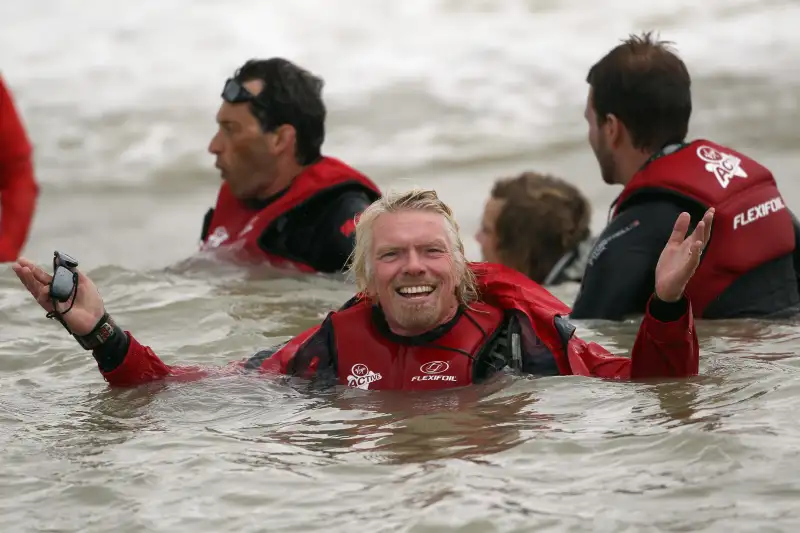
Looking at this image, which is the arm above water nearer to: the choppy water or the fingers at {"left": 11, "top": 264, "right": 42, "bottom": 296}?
the choppy water

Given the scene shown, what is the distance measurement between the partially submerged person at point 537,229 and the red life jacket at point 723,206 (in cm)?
144

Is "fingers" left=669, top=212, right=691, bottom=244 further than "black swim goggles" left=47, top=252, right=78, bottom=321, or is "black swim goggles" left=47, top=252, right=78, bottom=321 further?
"black swim goggles" left=47, top=252, right=78, bottom=321

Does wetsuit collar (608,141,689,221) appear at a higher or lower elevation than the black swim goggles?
higher

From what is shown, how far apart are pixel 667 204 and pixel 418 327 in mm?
1577

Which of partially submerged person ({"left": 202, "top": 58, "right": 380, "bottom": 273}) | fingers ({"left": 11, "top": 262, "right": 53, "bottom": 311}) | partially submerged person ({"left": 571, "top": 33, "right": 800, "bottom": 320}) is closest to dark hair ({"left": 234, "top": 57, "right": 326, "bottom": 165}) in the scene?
partially submerged person ({"left": 202, "top": 58, "right": 380, "bottom": 273})

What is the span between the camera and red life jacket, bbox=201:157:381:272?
26.9 ft

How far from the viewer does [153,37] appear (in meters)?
18.0

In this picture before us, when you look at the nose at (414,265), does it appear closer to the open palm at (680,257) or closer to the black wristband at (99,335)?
the open palm at (680,257)

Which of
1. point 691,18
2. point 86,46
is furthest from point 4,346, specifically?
point 691,18

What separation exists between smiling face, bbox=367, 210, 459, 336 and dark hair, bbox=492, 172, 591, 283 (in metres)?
2.67

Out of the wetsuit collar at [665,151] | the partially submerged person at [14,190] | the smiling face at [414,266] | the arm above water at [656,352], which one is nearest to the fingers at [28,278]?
the smiling face at [414,266]

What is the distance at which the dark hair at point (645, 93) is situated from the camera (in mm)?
6707

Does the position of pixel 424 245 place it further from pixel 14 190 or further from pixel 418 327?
pixel 14 190

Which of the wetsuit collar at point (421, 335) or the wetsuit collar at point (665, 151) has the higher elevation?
the wetsuit collar at point (665, 151)
